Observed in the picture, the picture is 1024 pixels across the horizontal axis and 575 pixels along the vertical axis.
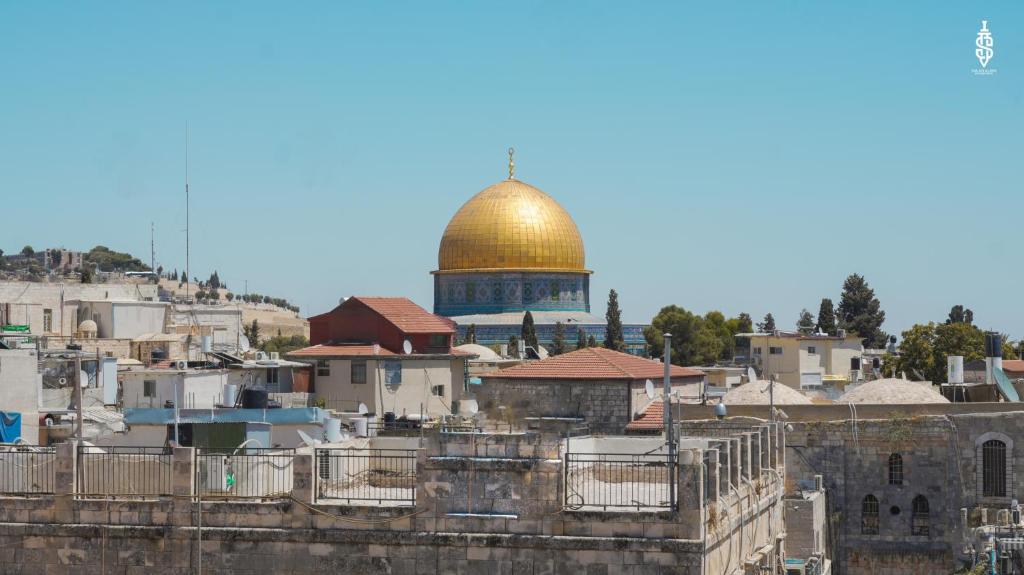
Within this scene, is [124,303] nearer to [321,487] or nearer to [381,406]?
[381,406]

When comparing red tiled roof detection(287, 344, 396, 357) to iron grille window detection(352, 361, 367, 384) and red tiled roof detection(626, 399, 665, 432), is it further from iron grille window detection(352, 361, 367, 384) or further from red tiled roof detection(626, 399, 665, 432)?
red tiled roof detection(626, 399, 665, 432)

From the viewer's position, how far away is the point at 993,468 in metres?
31.5

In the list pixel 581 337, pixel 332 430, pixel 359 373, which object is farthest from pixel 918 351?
pixel 332 430

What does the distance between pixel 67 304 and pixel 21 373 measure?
3222 centimetres

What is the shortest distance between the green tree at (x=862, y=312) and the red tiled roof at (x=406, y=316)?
45.9m

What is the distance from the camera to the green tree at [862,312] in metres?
90.2

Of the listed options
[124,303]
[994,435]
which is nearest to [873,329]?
[124,303]

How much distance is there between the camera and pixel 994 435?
3134 cm

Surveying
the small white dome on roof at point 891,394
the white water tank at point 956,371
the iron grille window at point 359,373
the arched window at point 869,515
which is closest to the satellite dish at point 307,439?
the arched window at point 869,515

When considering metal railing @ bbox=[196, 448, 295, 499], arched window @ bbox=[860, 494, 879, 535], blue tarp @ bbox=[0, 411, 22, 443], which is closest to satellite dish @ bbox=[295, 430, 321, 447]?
metal railing @ bbox=[196, 448, 295, 499]

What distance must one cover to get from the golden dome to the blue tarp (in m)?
72.8

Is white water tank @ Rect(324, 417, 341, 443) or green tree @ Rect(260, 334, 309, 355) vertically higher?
green tree @ Rect(260, 334, 309, 355)

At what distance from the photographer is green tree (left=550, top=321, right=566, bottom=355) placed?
89.0 meters

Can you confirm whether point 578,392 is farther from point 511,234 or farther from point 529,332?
point 511,234
